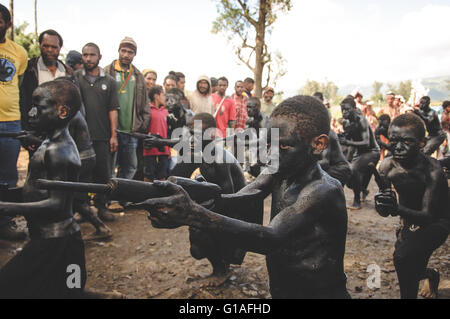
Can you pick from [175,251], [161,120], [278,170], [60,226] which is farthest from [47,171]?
[161,120]

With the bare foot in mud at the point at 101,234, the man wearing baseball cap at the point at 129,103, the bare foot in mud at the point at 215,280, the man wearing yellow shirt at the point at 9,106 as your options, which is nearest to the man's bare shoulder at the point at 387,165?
the bare foot in mud at the point at 215,280

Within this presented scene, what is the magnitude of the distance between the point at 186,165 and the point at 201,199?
8.00ft

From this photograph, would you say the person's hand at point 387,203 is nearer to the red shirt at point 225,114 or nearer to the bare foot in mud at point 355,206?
the bare foot in mud at point 355,206

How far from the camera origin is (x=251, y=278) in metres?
3.46

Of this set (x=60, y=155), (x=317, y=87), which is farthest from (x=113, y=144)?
(x=317, y=87)

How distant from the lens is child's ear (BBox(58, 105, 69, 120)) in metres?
2.51

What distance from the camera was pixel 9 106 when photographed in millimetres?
4008

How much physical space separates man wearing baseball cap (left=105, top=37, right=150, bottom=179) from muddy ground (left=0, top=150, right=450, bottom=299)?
1.21 meters

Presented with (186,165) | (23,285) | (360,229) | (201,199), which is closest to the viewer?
(201,199)

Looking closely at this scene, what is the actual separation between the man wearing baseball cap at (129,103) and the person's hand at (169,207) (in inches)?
181

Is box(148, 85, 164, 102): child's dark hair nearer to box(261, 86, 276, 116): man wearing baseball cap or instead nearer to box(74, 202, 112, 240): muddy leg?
box(74, 202, 112, 240): muddy leg
